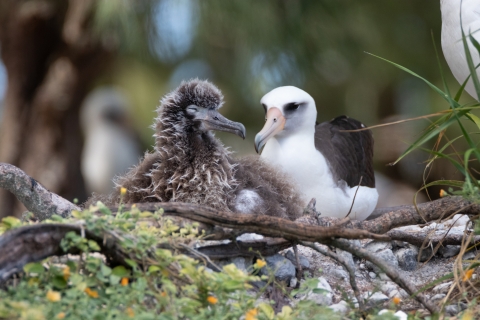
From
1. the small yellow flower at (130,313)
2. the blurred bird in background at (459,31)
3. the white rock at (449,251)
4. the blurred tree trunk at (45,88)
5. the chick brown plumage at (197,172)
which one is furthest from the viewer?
the blurred tree trunk at (45,88)

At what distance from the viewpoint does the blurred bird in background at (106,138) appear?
13.6 metres

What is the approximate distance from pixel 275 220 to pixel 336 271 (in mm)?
897

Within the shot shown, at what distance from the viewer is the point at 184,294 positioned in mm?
2256

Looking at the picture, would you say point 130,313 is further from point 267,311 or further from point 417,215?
point 417,215

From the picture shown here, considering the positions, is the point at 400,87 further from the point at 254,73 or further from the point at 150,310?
the point at 150,310

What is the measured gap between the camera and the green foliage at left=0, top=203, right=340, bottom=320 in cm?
199

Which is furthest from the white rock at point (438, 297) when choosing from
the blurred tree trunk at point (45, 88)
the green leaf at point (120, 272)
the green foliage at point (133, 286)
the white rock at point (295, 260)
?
the blurred tree trunk at point (45, 88)

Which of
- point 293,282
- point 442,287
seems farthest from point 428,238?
point 293,282

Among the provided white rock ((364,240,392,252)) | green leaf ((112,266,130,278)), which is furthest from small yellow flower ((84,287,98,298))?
white rock ((364,240,392,252))

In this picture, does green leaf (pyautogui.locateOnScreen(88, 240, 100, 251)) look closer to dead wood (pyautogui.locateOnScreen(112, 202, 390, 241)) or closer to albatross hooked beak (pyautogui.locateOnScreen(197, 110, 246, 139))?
dead wood (pyautogui.locateOnScreen(112, 202, 390, 241))

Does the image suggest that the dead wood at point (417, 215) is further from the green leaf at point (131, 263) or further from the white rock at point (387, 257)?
the green leaf at point (131, 263)

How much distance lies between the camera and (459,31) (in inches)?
153

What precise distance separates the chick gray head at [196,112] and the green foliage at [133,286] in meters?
1.26

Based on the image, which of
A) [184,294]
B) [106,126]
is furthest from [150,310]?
[106,126]
